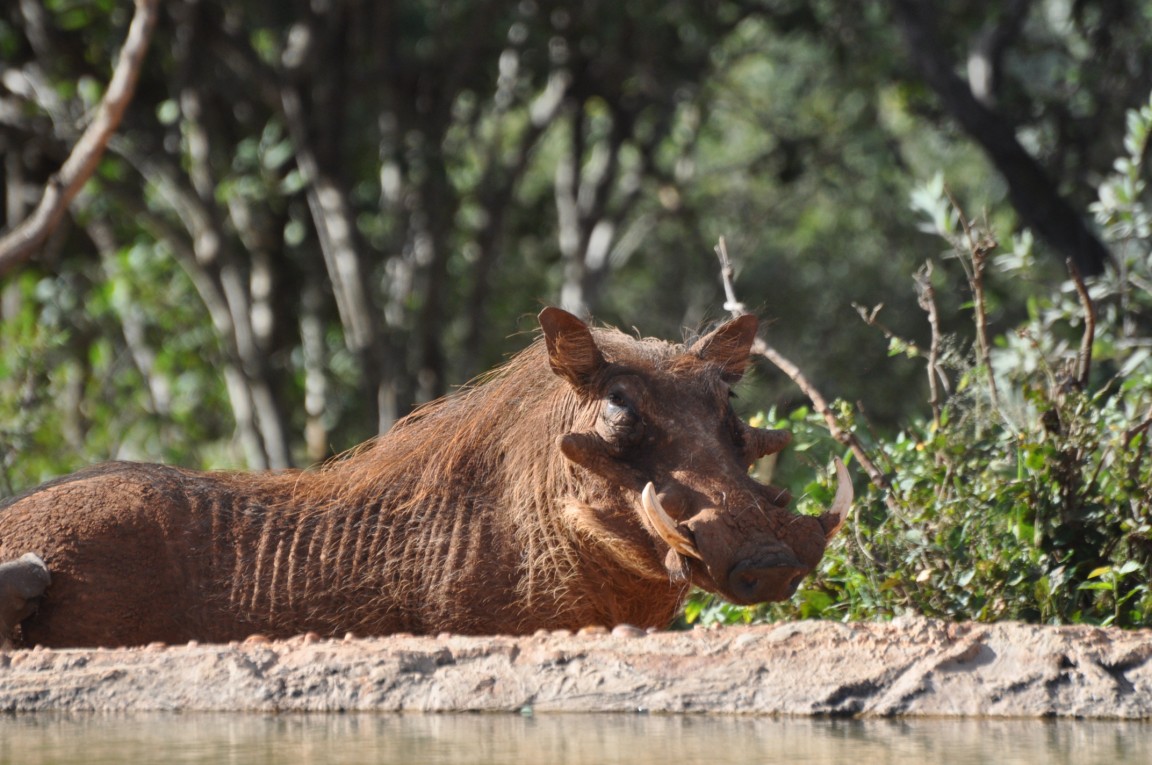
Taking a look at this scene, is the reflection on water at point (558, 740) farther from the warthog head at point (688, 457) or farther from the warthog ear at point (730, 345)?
the warthog ear at point (730, 345)

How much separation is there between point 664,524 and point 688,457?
26cm

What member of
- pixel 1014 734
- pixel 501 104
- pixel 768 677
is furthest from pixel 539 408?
pixel 501 104

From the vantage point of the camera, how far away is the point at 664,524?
4.16 metres

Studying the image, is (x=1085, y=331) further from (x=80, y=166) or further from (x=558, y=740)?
(x=80, y=166)

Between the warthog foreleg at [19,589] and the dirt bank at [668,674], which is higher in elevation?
the warthog foreleg at [19,589]

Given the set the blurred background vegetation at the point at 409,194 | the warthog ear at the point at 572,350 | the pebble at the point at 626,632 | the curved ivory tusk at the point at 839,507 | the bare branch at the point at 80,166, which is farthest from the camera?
the blurred background vegetation at the point at 409,194

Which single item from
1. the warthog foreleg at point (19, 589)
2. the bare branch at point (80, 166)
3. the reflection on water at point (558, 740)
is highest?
the bare branch at point (80, 166)

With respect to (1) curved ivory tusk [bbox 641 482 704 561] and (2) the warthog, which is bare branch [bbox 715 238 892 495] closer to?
(2) the warthog

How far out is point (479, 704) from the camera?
360 cm

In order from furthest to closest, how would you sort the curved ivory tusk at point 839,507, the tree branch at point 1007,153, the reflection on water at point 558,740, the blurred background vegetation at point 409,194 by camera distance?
the blurred background vegetation at point 409,194
the tree branch at point 1007,153
the curved ivory tusk at point 839,507
the reflection on water at point 558,740

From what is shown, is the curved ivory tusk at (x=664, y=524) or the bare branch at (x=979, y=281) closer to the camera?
the curved ivory tusk at (x=664, y=524)

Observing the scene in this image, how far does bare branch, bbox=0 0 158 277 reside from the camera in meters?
7.93

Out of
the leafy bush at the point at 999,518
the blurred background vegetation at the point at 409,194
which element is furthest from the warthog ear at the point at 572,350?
the blurred background vegetation at the point at 409,194

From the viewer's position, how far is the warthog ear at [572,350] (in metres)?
4.63
